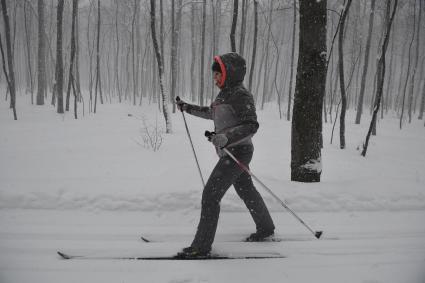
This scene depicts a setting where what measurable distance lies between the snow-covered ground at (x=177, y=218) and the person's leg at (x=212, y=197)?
0.78 feet

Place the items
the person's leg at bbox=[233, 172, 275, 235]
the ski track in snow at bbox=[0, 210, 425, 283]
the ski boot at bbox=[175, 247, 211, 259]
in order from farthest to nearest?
the person's leg at bbox=[233, 172, 275, 235], the ski boot at bbox=[175, 247, 211, 259], the ski track in snow at bbox=[0, 210, 425, 283]

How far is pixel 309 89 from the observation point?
4.36 metres

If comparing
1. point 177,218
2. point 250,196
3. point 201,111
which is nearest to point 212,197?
Answer: point 250,196

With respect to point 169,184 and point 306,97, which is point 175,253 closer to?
point 169,184

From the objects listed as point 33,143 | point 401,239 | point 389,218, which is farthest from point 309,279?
point 33,143

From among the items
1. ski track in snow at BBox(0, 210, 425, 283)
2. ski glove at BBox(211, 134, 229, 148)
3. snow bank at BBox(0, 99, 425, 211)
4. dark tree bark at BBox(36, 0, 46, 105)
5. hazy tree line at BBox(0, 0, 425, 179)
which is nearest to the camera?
ski track in snow at BBox(0, 210, 425, 283)

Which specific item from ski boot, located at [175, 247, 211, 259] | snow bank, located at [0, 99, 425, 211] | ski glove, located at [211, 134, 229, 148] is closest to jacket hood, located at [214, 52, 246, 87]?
ski glove, located at [211, 134, 229, 148]

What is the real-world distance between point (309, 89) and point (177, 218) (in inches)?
110

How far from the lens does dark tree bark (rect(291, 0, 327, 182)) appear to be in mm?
4293

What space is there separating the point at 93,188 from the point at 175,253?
198 cm

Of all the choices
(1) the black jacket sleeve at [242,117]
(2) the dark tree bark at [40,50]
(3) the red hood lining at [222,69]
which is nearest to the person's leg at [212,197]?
(1) the black jacket sleeve at [242,117]

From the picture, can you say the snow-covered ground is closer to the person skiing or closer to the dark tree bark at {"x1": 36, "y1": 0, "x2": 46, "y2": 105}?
the person skiing

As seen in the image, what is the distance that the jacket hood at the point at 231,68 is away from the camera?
284cm

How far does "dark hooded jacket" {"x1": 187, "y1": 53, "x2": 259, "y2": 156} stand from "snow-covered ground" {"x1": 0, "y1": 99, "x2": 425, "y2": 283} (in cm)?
135
